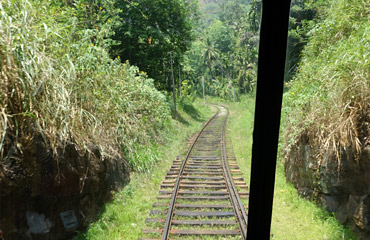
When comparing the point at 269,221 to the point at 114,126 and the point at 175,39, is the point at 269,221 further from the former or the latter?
the point at 175,39

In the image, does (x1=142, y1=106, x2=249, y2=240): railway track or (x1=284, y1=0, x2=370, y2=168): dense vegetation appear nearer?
(x1=284, y1=0, x2=370, y2=168): dense vegetation

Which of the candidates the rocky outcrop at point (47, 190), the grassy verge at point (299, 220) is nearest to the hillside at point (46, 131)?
the rocky outcrop at point (47, 190)

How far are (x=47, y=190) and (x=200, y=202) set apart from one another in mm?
3064

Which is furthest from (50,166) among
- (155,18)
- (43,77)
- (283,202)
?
(155,18)

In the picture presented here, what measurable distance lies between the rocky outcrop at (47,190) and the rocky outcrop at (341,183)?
12.8 feet

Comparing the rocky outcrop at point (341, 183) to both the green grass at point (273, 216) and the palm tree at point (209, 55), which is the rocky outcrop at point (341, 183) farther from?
the palm tree at point (209, 55)

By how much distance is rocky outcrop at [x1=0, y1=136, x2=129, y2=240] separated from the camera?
2721 millimetres

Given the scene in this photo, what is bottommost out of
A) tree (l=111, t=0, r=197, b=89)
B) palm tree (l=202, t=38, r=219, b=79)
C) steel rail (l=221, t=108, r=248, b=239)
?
steel rail (l=221, t=108, r=248, b=239)

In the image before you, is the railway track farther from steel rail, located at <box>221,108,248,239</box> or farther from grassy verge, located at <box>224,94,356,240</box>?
grassy verge, located at <box>224,94,356,240</box>

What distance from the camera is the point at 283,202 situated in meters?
5.12

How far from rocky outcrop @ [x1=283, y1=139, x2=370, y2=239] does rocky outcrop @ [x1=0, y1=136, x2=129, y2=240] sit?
3.91 m

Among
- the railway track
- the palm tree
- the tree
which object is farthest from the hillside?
the palm tree

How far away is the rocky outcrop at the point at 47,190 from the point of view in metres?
2.72

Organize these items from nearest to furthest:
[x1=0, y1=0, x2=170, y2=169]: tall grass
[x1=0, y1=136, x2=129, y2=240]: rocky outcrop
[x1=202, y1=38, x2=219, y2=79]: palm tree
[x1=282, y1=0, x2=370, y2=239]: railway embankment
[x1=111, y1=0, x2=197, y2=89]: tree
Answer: [x1=0, y1=136, x2=129, y2=240]: rocky outcrop → [x1=0, y1=0, x2=170, y2=169]: tall grass → [x1=282, y1=0, x2=370, y2=239]: railway embankment → [x1=111, y1=0, x2=197, y2=89]: tree → [x1=202, y1=38, x2=219, y2=79]: palm tree
